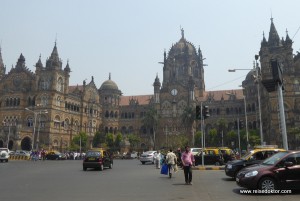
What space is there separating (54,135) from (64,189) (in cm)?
5703

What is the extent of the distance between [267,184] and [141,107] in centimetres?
7795

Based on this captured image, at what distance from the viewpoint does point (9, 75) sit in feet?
236

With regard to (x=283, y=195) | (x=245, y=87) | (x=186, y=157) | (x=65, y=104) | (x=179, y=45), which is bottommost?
(x=283, y=195)

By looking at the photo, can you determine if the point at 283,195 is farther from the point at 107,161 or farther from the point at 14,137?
the point at 14,137

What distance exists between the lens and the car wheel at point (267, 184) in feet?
36.4

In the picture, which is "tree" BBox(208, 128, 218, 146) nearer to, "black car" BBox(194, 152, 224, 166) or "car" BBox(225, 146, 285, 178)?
"black car" BBox(194, 152, 224, 166)

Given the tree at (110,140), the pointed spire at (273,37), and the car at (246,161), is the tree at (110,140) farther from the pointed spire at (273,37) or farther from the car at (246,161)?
the car at (246,161)

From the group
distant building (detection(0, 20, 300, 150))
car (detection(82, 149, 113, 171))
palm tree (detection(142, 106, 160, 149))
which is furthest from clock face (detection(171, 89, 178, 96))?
car (detection(82, 149, 113, 171))

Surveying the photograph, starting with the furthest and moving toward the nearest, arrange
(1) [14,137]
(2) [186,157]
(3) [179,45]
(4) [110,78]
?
(3) [179,45], (4) [110,78], (1) [14,137], (2) [186,157]

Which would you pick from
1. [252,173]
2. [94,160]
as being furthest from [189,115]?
[252,173]

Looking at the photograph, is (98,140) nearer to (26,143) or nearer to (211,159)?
(26,143)

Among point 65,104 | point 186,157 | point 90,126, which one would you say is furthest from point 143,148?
point 186,157

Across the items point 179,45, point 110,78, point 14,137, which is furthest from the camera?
point 179,45

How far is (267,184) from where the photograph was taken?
11141 mm
